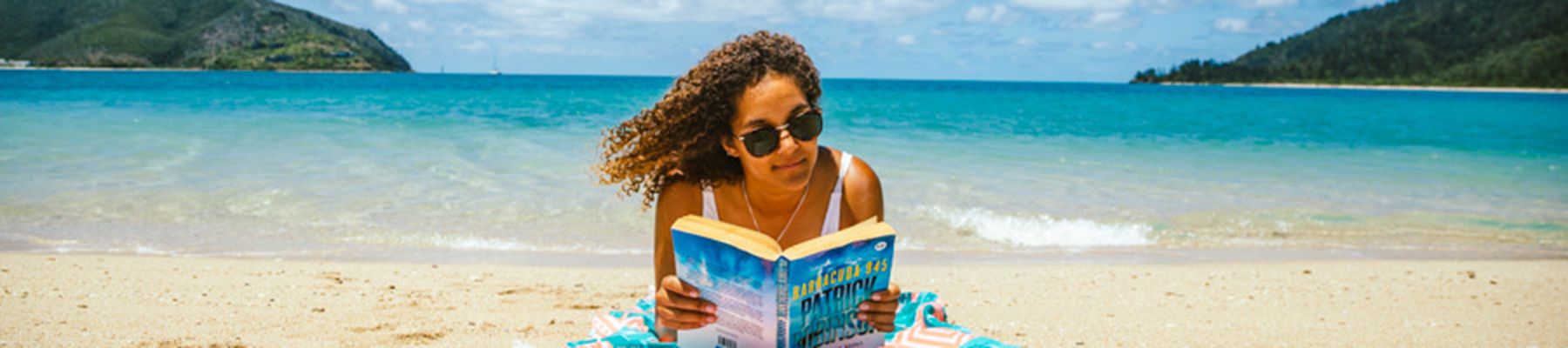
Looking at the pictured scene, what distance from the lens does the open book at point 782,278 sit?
217 cm

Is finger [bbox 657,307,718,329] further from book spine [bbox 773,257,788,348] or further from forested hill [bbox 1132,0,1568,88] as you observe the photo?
forested hill [bbox 1132,0,1568,88]

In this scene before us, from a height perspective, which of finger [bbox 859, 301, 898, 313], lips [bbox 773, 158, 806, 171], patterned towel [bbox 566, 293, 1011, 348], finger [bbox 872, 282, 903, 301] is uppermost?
lips [bbox 773, 158, 806, 171]

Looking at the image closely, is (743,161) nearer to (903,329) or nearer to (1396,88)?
(903,329)

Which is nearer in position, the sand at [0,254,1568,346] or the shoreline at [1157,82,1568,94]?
the sand at [0,254,1568,346]

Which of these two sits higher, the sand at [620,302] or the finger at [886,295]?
the finger at [886,295]

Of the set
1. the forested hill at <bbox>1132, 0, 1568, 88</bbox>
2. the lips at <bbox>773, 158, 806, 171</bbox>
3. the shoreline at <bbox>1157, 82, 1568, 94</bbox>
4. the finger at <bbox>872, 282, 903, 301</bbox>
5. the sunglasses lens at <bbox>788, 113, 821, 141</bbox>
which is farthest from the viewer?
the forested hill at <bbox>1132, 0, 1568, 88</bbox>

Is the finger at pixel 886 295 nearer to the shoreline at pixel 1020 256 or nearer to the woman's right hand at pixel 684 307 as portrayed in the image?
the woman's right hand at pixel 684 307

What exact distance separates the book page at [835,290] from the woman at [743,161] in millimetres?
57

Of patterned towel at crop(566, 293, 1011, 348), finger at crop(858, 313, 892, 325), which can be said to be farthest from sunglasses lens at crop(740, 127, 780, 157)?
patterned towel at crop(566, 293, 1011, 348)

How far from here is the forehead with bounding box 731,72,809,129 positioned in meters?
2.56

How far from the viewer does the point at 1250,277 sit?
549 cm

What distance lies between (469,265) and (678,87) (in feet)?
11.2

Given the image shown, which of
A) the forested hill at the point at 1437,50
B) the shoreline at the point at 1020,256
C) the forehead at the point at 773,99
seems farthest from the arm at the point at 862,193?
the forested hill at the point at 1437,50

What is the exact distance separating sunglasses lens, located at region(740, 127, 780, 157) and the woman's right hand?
400 mm
